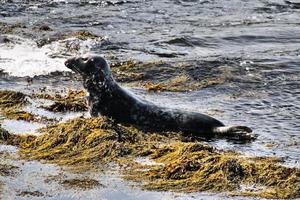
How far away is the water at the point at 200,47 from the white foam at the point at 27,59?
0.06 ft

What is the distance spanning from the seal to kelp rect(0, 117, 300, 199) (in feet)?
0.90

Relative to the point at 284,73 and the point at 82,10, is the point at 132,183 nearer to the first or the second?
the point at 284,73

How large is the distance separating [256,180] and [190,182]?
704mm

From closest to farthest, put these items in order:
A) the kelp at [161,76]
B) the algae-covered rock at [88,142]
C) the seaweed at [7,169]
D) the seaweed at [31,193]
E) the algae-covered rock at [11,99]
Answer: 1. the seaweed at [31,193]
2. the seaweed at [7,169]
3. the algae-covered rock at [88,142]
4. the algae-covered rock at [11,99]
5. the kelp at [161,76]

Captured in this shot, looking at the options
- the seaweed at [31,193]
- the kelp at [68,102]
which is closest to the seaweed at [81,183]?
the seaweed at [31,193]

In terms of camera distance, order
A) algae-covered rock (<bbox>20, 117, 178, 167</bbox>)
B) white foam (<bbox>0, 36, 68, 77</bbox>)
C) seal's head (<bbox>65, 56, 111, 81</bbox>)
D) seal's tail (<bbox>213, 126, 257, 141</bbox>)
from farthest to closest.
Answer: white foam (<bbox>0, 36, 68, 77</bbox>) < seal's head (<bbox>65, 56, 111, 81</bbox>) < seal's tail (<bbox>213, 126, 257, 141</bbox>) < algae-covered rock (<bbox>20, 117, 178, 167</bbox>)

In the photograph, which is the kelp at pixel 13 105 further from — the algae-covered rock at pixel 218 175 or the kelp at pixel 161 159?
the algae-covered rock at pixel 218 175

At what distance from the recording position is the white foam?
12.4m

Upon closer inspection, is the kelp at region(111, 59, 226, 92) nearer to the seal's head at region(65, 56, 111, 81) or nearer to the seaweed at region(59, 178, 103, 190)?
the seal's head at region(65, 56, 111, 81)

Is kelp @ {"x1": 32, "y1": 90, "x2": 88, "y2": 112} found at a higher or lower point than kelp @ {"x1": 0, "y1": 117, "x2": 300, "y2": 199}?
lower

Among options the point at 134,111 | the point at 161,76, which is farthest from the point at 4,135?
the point at 161,76

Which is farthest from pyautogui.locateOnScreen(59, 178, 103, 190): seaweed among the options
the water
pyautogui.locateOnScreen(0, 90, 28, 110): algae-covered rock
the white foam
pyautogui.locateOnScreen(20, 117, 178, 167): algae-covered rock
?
the white foam

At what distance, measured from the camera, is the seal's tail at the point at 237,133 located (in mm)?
8836

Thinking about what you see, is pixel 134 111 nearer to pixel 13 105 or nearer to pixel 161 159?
pixel 161 159
